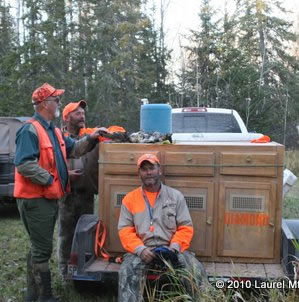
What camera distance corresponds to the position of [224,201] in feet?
14.2

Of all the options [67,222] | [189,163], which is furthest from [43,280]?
[189,163]

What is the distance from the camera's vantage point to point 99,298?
467 cm

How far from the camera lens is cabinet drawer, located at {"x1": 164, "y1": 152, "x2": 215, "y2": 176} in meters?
4.30

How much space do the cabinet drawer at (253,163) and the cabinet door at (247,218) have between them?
109mm

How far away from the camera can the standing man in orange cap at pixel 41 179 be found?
407 centimetres

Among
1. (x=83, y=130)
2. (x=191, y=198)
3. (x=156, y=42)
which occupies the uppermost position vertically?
(x=156, y=42)

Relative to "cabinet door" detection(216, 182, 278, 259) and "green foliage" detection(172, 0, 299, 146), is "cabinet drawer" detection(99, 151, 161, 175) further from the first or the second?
"green foliage" detection(172, 0, 299, 146)

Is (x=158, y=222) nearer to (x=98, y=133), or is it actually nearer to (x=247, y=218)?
(x=247, y=218)

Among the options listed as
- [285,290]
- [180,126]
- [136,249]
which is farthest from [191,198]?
[180,126]

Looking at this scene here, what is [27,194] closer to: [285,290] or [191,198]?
[191,198]

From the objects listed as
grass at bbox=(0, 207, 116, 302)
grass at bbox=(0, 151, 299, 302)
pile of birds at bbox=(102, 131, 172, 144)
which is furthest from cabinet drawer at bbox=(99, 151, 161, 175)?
grass at bbox=(0, 207, 116, 302)

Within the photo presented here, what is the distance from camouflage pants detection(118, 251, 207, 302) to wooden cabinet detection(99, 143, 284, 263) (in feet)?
1.85

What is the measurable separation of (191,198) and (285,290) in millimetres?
1152

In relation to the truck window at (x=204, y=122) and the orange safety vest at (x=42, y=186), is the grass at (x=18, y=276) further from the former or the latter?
the truck window at (x=204, y=122)
